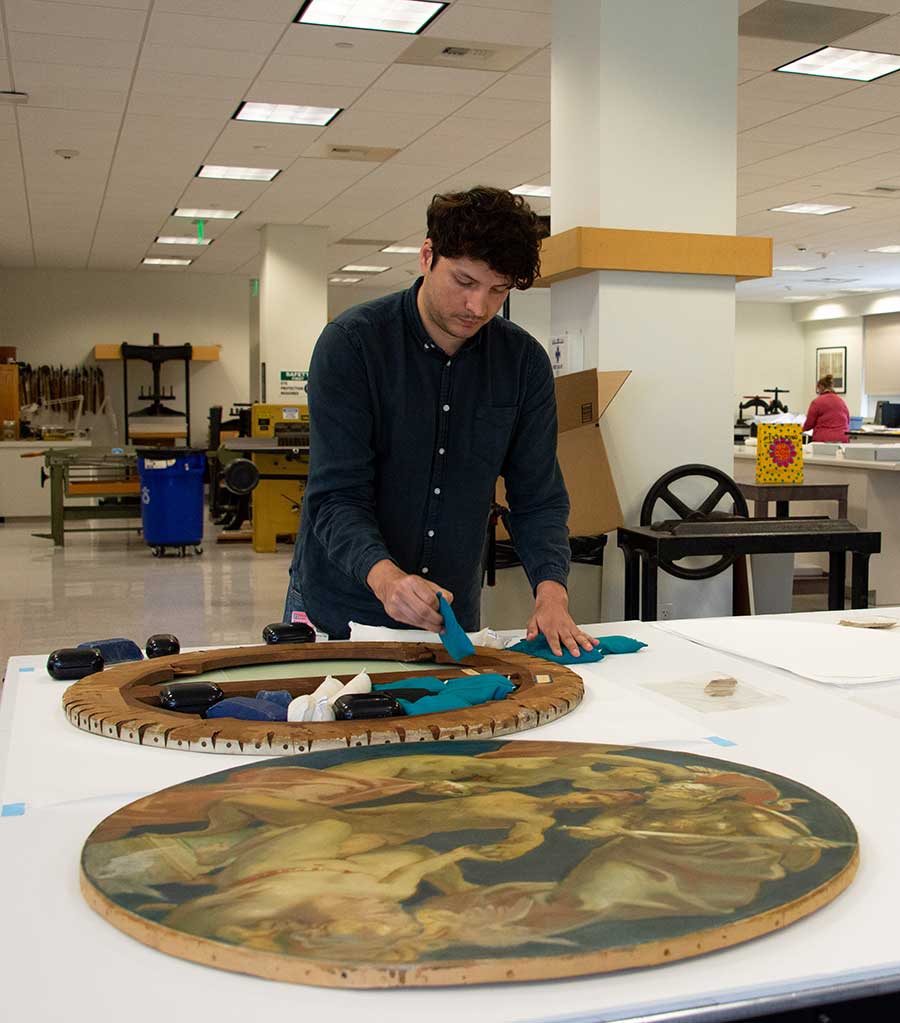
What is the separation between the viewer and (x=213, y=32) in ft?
18.2

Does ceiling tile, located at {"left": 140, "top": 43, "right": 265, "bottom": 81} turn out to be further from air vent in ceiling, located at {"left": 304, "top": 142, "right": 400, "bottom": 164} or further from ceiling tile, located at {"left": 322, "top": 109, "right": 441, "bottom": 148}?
air vent in ceiling, located at {"left": 304, "top": 142, "right": 400, "bottom": 164}

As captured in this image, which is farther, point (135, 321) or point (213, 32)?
point (135, 321)

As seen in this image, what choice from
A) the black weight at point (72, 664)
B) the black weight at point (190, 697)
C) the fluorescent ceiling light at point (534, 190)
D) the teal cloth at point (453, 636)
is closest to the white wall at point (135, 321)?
the fluorescent ceiling light at point (534, 190)

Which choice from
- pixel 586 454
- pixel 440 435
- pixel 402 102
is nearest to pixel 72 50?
pixel 402 102

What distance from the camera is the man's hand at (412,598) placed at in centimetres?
165

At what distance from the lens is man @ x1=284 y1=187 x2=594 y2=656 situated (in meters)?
1.87

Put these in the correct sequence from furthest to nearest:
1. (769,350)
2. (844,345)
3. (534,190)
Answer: (769,350) → (844,345) → (534,190)

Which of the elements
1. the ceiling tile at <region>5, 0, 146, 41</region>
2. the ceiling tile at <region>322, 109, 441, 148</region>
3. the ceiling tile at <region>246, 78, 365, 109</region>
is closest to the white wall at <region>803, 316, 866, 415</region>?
the ceiling tile at <region>322, 109, 441, 148</region>

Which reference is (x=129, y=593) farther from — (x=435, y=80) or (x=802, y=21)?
(x=802, y=21)

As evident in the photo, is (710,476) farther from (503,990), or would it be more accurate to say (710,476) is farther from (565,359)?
(503,990)

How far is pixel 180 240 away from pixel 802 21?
838cm

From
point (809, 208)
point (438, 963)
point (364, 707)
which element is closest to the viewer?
point (438, 963)

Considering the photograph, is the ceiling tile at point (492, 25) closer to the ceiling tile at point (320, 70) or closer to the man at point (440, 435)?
the ceiling tile at point (320, 70)

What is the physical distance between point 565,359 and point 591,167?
0.68 metres
